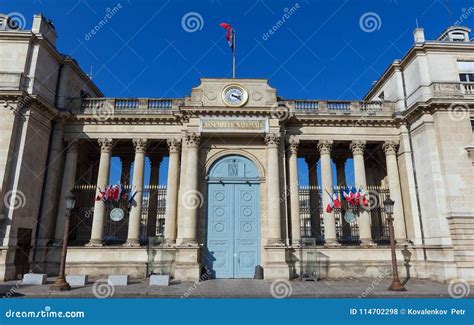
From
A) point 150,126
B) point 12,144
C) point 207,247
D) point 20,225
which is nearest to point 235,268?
point 207,247

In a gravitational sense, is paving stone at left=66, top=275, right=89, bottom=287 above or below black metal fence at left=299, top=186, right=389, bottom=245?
below

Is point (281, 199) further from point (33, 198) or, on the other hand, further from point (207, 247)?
point (33, 198)

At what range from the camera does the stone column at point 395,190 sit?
19.3 m

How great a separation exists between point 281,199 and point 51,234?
13.7 meters

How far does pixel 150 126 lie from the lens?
67.9 ft

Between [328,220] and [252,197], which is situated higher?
[252,197]

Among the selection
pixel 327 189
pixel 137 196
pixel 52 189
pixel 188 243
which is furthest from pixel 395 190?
pixel 52 189

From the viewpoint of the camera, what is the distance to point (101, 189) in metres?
19.6

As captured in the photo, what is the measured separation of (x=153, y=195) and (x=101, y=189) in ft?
11.5
